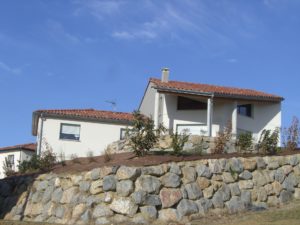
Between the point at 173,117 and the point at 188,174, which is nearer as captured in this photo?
the point at 188,174

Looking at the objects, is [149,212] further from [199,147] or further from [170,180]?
[199,147]

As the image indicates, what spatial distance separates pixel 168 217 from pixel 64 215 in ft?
14.1

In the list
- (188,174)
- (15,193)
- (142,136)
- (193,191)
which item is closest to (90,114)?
(15,193)

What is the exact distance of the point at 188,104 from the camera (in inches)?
1451

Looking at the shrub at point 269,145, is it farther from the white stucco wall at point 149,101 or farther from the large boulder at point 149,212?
the white stucco wall at point 149,101

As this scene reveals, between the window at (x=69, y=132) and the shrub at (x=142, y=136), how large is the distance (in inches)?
496

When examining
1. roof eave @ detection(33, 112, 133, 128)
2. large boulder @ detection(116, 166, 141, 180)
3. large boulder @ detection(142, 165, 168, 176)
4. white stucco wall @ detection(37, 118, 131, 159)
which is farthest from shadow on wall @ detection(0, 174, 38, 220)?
roof eave @ detection(33, 112, 133, 128)

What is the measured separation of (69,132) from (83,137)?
0.99 meters

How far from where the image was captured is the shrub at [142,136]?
24.9 metres

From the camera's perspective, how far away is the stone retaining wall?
70.3 ft

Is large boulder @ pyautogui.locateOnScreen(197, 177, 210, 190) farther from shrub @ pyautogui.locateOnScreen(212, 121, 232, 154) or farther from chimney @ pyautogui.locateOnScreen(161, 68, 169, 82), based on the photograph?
chimney @ pyautogui.locateOnScreen(161, 68, 169, 82)

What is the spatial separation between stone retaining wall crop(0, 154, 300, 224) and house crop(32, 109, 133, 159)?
10448 mm

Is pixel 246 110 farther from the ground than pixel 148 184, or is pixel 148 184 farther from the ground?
pixel 246 110

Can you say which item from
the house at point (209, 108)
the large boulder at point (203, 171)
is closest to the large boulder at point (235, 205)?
the large boulder at point (203, 171)
